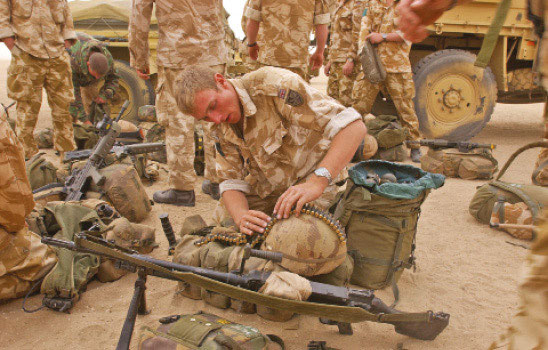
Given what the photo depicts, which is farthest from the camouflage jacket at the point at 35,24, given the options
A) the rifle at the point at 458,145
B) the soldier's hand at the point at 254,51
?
the rifle at the point at 458,145

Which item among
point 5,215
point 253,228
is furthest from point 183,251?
point 5,215

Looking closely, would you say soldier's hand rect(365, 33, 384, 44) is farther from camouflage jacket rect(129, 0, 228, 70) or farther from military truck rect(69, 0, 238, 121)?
military truck rect(69, 0, 238, 121)

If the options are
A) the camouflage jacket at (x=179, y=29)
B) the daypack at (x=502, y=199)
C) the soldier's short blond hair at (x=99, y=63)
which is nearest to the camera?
the daypack at (x=502, y=199)

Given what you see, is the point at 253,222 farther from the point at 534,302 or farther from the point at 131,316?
the point at 534,302

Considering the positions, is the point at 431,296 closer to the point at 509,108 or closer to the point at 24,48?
the point at 24,48

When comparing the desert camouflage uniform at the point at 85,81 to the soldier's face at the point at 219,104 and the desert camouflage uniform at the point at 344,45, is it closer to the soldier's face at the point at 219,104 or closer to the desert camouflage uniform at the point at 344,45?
the desert camouflage uniform at the point at 344,45

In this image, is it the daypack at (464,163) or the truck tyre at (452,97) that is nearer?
the daypack at (464,163)

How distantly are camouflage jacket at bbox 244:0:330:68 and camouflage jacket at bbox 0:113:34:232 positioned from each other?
2.68m

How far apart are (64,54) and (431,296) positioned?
4788mm

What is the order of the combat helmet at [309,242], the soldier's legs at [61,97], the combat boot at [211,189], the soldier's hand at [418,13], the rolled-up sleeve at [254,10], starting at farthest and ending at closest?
the soldier's legs at [61,97], the rolled-up sleeve at [254,10], the combat boot at [211,189], the combat helmet at [309,242], the soldier's hand at [418,13]

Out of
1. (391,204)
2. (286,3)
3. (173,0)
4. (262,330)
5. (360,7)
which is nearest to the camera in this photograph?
(262,330)

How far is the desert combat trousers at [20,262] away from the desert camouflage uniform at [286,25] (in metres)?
2.82

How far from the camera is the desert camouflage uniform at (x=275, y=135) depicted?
7.62 ft

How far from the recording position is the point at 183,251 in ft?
7.64
